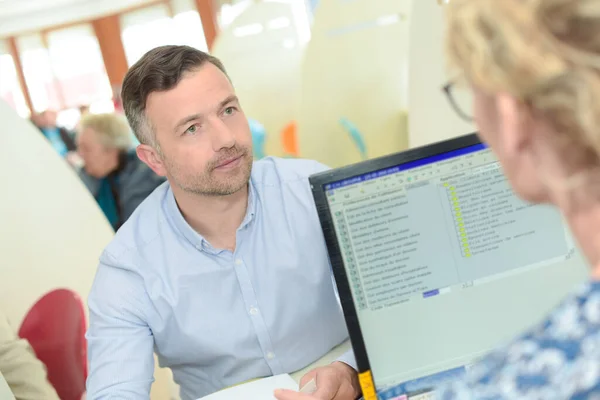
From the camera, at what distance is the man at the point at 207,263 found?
4.28 feet

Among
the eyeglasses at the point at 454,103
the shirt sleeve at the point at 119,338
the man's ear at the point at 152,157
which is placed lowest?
the shirt sleeve at the point at 119,338

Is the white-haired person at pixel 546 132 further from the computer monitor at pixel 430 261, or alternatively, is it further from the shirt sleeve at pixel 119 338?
the shirt sleeve at pixel 119 338

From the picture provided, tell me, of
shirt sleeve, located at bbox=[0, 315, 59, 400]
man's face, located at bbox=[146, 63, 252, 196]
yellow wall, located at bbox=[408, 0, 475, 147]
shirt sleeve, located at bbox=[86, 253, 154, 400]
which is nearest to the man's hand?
shirt sleeve, located at bbox=[86, 253, 154, 400]

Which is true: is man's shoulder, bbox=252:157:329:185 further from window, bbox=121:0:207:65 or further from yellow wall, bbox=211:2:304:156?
window, bbox=121:0:207:65

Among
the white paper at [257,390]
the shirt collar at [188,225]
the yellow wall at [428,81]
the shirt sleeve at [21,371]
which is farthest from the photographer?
the yellow wall at [428,81]

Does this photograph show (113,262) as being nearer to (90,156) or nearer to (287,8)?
(90,156)

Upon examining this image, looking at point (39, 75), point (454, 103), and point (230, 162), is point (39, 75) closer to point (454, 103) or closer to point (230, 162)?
point (230, 162)

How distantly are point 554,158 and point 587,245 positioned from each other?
3.1 inches

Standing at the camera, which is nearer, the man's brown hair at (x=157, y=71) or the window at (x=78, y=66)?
the man's brown hair at (x=157, y=71)

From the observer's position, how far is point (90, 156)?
12.0 feet

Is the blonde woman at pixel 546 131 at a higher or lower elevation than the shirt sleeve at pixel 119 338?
higher

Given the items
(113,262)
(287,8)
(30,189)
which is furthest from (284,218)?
(287,8)

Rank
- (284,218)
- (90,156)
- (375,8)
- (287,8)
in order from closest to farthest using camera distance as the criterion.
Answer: (284,218) < (375,8) < (90,156) < (287,8)

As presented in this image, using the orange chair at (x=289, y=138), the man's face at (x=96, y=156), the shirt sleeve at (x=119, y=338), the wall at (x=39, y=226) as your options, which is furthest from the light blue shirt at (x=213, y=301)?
the orange chair at (x=289, y=138)
